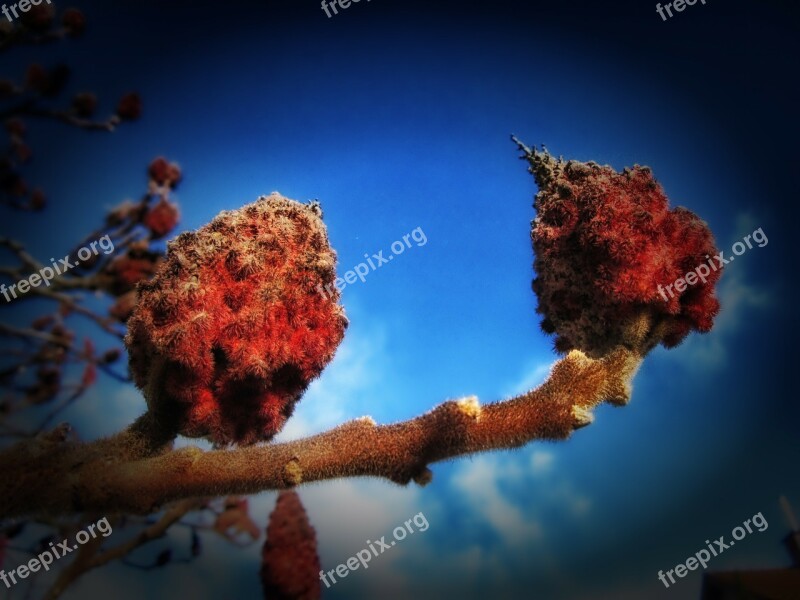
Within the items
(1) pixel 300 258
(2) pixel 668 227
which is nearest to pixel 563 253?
(2) pixel 668 227

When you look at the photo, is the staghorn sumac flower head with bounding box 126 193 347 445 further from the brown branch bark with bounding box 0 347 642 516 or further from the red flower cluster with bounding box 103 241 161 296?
the red flower cluster with bounding box 103 241 161 296

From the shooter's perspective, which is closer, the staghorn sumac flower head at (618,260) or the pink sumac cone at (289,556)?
the pink sumac cone at (289,556)

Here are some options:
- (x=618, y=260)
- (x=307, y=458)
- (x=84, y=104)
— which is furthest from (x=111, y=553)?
(x=618, y=260)

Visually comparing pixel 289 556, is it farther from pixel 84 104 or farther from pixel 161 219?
pixel 84 104

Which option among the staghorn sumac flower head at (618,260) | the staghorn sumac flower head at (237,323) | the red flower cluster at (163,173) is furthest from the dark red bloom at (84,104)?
the staghorn sumac flower head at (618,260)

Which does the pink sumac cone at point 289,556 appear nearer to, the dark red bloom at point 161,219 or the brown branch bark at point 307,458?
the brown branch bark at point 307,458

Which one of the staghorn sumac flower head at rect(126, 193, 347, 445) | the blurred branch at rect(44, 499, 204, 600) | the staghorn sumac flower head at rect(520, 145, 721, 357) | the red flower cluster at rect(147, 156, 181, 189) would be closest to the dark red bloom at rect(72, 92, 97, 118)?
the red flower cluster at rect(147, 156, 181, 189)

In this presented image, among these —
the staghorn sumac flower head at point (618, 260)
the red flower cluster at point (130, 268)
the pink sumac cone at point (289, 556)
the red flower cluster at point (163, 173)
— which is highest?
the red flower cluster at point (163, 173)
